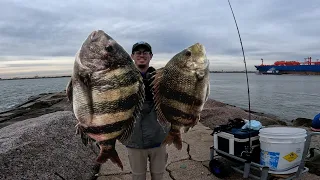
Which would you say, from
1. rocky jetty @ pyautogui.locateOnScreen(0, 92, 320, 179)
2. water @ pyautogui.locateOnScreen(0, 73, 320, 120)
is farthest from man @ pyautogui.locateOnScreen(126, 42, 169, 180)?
water @ pyautogui.locateOnScreen(0, 73, 320, 120)

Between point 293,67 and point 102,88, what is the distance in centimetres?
11084

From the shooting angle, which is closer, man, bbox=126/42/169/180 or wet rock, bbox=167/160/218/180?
man, bbox=126/42/169/180

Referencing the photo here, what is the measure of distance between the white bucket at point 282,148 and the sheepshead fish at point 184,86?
2696mm

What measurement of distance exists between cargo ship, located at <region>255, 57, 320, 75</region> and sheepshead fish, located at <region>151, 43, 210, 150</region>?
103605 mm

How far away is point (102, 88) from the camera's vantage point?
6.56 feet

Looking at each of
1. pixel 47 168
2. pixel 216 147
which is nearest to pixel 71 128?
pixel 47 168

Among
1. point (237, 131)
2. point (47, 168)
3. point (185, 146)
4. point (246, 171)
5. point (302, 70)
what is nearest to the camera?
point (47, 168)

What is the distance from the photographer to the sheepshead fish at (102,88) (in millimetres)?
1988

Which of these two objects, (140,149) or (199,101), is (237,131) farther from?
(199,101)

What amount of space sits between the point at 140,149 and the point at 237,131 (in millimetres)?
2504

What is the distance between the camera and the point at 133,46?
3.25 metres

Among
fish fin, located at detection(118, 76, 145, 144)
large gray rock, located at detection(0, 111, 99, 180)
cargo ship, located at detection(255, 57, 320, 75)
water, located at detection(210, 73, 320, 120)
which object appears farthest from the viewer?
cargo ship, located at detection(255, 57, 320, 75)

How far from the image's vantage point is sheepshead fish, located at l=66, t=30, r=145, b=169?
1988mm

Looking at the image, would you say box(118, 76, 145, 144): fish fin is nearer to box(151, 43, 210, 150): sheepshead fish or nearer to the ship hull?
box(151, 43, 210, 150): sheepshead fish
